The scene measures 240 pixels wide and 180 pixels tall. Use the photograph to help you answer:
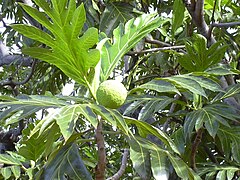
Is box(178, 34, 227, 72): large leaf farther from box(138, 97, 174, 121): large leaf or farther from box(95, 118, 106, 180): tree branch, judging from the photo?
box(95, 118, 106, 180): tree branch

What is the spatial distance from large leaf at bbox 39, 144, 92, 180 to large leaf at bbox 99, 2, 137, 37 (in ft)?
2.19

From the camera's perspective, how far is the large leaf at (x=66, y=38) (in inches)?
32.4

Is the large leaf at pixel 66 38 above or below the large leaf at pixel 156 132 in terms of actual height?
above

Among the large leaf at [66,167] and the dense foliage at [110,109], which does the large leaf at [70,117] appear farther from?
the large leaf at [66,167]

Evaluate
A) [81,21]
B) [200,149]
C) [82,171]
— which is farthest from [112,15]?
[82,171]

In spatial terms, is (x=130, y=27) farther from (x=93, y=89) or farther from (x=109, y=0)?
(x=109, y=0)

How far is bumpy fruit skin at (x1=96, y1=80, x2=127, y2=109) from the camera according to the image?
32.4 inches

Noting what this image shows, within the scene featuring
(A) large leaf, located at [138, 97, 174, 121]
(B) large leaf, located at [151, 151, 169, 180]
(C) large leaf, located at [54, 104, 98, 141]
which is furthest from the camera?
(A) large leaf, located at [138, 97, 174, 121]

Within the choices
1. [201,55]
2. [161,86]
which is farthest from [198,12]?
[161,86]

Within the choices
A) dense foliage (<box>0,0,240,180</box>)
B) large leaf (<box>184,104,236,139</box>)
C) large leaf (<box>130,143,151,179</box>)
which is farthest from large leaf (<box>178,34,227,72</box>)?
large leaf (<box>130,143,151,179</box>)

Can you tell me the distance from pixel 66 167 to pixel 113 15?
30.9 inches

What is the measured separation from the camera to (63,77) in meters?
1.82

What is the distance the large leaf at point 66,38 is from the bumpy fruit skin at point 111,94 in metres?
0.06

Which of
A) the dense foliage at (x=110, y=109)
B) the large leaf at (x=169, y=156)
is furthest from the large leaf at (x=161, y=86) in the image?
the large leaf at (x=169, y=156)
